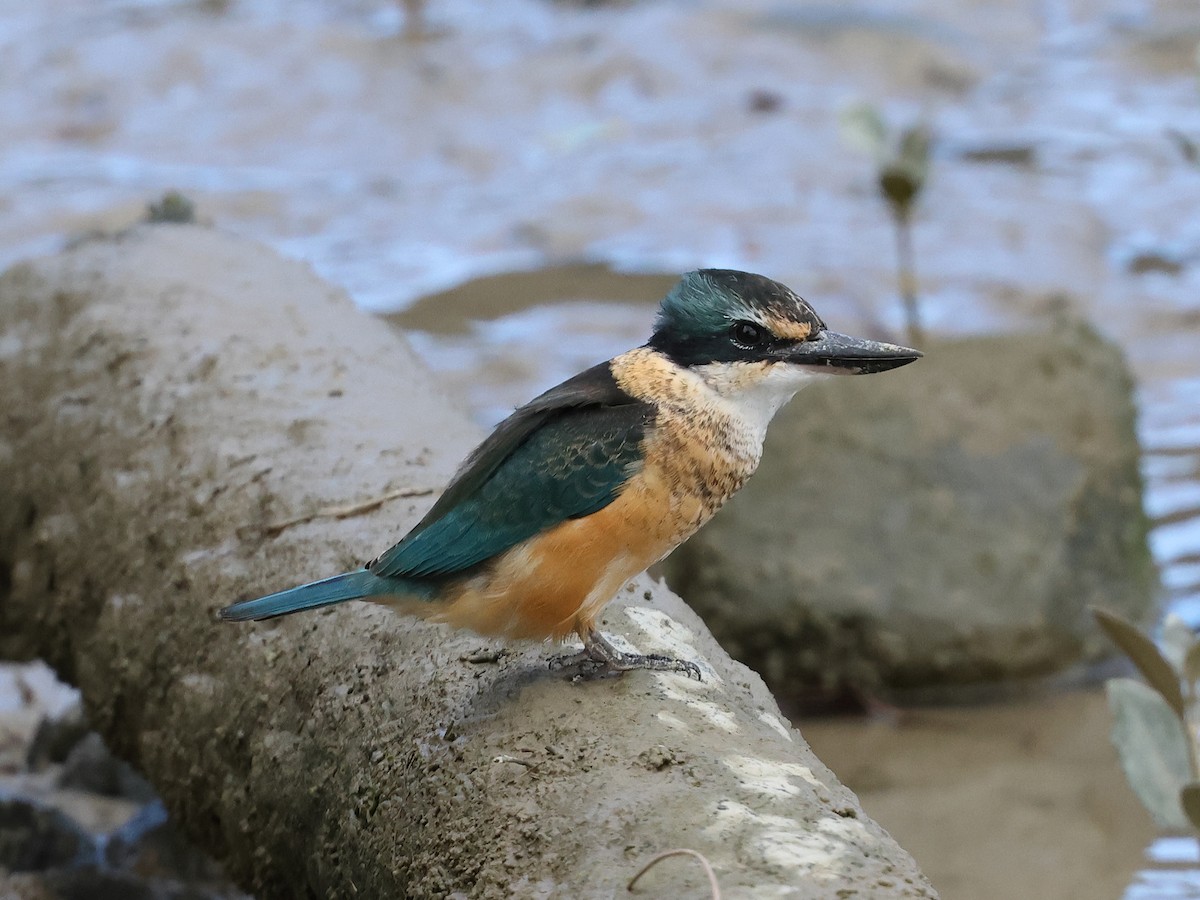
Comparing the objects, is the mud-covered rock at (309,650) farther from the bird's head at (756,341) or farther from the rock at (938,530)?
the rock at (938,530)

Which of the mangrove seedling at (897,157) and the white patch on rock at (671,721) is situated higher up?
the white patch on rock at (671,721)

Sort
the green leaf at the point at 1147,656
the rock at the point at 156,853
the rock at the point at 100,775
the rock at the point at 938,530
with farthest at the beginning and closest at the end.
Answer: the rock at the point at 938,530, the rock at the point at 100,775, the rock at the point at 156,853, the green leaf at the point at 1147,656

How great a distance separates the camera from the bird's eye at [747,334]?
2.58 meters

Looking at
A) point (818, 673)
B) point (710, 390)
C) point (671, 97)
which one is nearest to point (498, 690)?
point (710, 390)

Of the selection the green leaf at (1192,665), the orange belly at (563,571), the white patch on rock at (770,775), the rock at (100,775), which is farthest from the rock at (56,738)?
the green leaf at (1192,665)

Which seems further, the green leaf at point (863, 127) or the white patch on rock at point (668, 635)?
the green leaf at point (863, 127)

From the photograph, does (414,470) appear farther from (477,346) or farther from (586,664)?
(477,346)

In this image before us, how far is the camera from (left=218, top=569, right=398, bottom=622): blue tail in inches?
95.4

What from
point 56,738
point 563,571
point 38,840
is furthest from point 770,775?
point 56,738

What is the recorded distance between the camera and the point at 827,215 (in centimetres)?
786

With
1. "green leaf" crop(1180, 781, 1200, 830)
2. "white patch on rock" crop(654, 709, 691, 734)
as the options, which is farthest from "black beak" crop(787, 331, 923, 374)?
"green leaf" crop(1180, 781, 1200, 830)

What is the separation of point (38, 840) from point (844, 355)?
8.26 ft

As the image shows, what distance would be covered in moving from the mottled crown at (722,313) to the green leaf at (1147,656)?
2.37 ft

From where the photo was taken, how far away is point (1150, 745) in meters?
2.85
